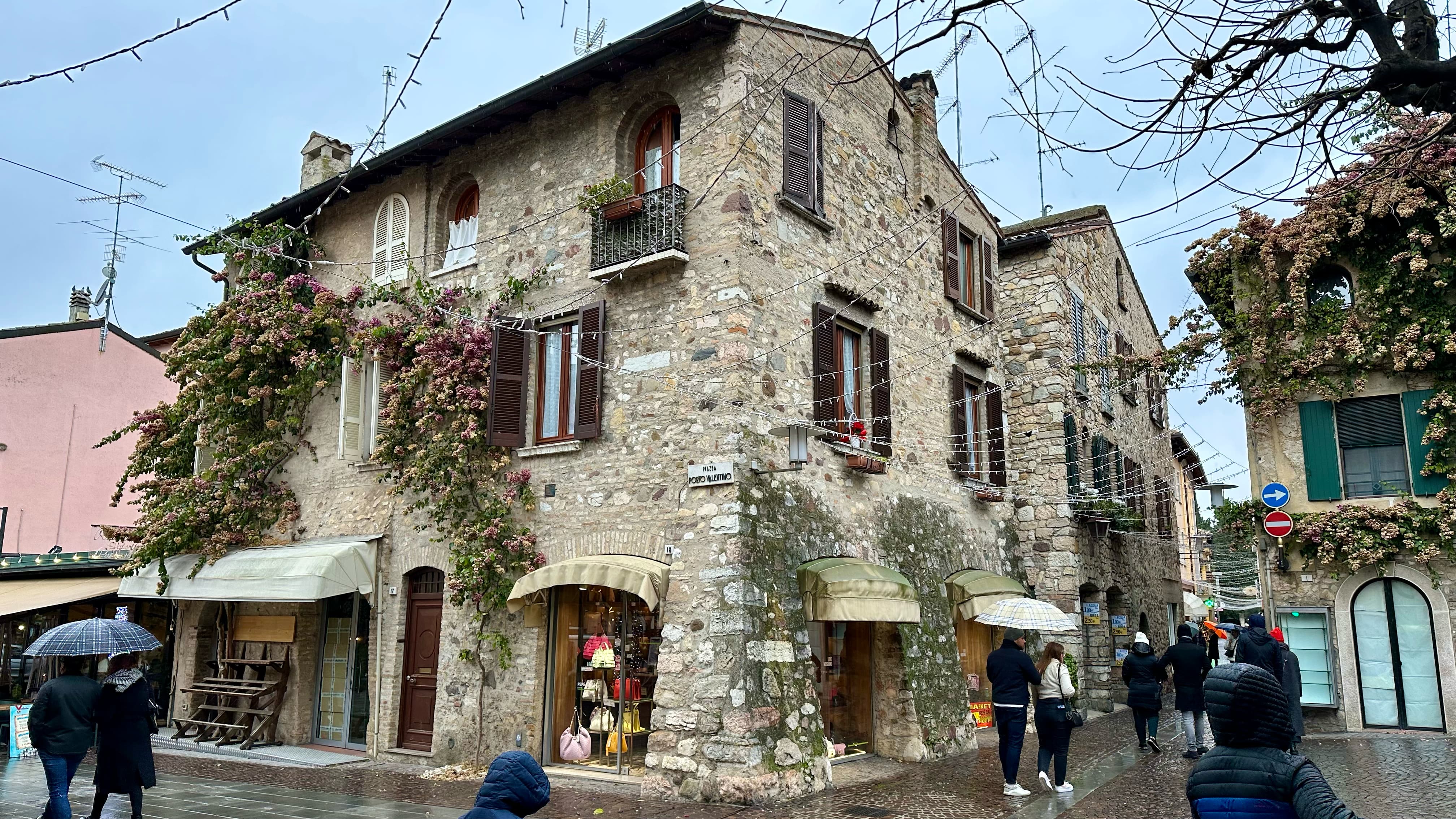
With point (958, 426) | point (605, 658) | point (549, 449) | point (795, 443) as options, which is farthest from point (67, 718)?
point (958, 426)

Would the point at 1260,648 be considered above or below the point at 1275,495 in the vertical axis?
below

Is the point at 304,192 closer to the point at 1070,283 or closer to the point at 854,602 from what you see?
the point at 854,602

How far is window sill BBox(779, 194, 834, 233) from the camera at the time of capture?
11.1 metres

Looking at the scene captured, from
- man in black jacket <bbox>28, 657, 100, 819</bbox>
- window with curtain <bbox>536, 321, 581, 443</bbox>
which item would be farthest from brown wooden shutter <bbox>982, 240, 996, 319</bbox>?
man in black jacket <bbox>28, 657, 100, 819</bbox>

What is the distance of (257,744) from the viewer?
13.2 m

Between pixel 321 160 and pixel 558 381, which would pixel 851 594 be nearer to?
pixel 558 381

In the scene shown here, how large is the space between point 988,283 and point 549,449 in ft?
27.3

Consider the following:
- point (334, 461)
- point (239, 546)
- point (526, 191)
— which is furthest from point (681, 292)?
point (239, 546)

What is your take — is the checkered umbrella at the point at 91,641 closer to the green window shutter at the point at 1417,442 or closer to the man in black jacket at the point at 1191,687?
the man in black jacket at the point at 1191,687

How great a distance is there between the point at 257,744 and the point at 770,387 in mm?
8587

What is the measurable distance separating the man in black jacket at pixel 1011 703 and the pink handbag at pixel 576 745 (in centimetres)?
429

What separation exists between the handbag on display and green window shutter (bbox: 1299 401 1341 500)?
9.68 meters

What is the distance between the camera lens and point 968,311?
15188mm

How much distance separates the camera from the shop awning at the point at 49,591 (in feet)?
47.4
